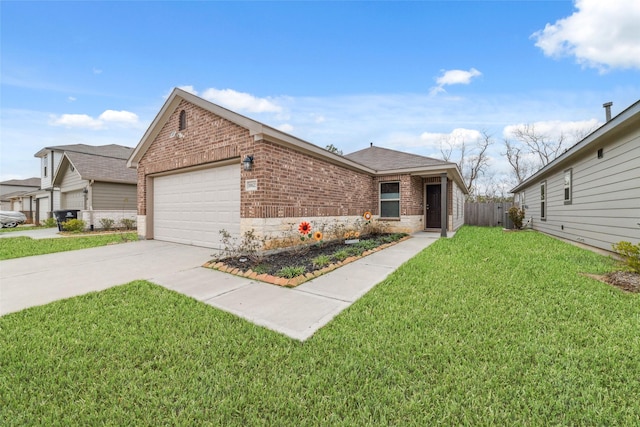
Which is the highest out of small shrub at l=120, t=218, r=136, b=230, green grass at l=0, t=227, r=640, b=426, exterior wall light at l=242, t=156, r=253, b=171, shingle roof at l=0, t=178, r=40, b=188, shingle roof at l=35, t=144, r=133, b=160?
shingle roof at l=35, t=144, r=133, b=160

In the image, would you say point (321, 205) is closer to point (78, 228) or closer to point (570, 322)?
point (570, 322)

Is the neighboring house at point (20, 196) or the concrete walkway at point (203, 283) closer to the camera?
the concrete walkway at point (203, 283)

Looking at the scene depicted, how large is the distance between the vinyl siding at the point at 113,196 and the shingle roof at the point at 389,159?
12.3m

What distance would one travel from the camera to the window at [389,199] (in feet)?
37.7

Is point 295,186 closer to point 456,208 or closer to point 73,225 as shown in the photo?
point 456,208

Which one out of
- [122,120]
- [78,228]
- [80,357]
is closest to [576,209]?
[80,357]

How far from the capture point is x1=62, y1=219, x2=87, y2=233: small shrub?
1214cm

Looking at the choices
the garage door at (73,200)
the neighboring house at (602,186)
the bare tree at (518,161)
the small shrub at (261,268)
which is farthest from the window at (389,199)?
the bare tree at (518,161)

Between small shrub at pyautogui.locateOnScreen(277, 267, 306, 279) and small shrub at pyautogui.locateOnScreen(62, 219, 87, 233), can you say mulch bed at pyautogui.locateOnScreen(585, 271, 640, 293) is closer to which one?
small shrub at pyautogui.locateOnScreen(277, 267, 306, 279)

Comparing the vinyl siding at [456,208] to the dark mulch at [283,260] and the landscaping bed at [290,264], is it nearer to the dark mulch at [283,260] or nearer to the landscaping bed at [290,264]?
the landscaping bed at [290,264]

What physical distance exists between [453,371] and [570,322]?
1720 mm

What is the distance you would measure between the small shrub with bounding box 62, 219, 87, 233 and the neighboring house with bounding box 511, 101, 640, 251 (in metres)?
18.3

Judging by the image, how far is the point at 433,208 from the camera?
13125 millimetres

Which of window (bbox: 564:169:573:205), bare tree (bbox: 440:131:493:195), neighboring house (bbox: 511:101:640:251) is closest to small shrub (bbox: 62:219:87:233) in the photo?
neighboring house (bbox: 511:101:640:251)
